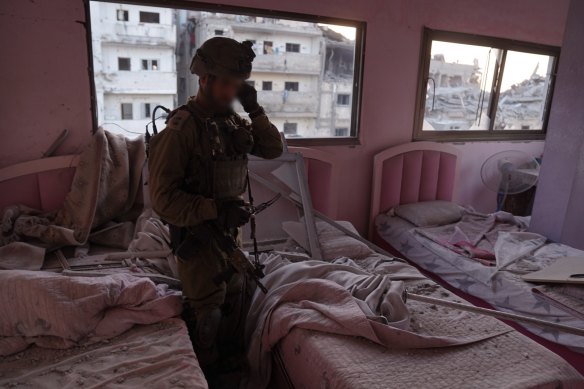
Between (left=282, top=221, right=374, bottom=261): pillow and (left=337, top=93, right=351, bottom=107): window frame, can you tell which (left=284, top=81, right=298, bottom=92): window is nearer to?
(left=337, top=93, right=351, bottom=107): window frame

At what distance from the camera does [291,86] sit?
3.17 meters

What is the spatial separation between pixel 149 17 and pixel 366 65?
1.67 m

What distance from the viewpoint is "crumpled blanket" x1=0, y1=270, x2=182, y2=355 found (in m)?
1.55

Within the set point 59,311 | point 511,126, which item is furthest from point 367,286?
point 511,126

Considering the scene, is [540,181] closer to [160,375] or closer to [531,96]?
[531,96]

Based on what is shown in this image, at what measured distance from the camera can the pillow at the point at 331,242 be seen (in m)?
2.62

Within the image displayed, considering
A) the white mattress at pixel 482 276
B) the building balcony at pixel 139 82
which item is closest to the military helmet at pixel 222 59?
the building balcony at pixel 139 82

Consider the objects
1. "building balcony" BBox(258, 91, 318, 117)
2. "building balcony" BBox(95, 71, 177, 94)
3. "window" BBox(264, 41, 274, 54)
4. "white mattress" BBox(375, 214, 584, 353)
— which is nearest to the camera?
"white mattress" BBox(375, 214, 584, 353)

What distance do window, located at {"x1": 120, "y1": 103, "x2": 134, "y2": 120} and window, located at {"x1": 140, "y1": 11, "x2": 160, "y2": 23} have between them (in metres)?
0.56

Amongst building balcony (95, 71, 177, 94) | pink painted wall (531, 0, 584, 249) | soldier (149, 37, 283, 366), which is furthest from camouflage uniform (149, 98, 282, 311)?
pink painted wall (531, 0, 584, 249)

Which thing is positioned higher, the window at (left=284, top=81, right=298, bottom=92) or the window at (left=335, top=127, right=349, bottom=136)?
the window at (left=284, top=81, right=298, bottom=92)

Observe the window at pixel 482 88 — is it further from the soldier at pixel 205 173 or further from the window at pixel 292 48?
the soldier at pixel 205 173

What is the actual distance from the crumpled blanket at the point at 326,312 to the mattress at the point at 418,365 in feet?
0.13

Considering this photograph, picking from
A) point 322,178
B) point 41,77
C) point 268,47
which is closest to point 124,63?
point 41,77
